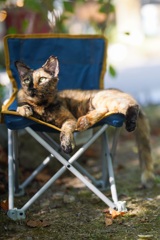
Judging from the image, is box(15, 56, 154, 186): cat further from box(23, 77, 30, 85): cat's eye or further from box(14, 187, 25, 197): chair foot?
box(14, 187, 25, 197): chair foot

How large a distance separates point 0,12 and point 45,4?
0.52 m

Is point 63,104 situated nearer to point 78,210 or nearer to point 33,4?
point 78,210

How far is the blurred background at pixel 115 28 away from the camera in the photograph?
486 cm

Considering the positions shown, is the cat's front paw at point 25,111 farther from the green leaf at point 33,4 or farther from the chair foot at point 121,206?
the green leaf at point 33,4

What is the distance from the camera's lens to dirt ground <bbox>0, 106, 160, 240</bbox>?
9.68 feet

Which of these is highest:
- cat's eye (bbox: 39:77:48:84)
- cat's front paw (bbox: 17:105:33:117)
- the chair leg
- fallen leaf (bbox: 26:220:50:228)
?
cat's eye (bbox: 39:77:48:84)

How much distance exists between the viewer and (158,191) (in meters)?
3.70

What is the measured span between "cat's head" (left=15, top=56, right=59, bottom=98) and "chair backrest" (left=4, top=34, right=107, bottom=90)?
2.39 ft

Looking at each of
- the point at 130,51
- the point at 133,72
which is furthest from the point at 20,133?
the point at 130,51

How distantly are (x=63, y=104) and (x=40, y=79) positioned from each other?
1.10 ft

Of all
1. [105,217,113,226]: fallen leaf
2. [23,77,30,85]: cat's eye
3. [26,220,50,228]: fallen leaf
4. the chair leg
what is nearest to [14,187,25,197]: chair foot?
the chair leg

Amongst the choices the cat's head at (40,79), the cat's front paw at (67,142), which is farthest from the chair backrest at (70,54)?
the cat's front paw at (67,142)

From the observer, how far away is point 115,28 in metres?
15.4

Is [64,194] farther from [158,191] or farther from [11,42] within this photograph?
[11,42]
